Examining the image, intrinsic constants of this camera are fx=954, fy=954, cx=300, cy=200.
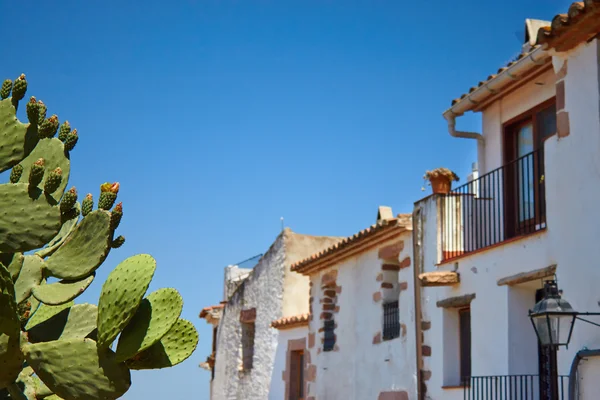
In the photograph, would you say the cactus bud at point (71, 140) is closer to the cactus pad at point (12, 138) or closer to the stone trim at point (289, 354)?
the cactus pad at point (12, 138)

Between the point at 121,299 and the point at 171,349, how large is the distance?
853 mm

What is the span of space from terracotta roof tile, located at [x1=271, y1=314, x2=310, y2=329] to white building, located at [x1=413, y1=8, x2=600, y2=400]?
486 cm

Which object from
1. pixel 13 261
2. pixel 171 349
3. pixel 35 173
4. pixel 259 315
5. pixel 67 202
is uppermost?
pixel 259 315

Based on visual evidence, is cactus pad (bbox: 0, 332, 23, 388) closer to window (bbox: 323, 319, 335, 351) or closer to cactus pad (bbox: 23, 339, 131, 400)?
cactus pad (bbox: 23, 339, 131, 400)

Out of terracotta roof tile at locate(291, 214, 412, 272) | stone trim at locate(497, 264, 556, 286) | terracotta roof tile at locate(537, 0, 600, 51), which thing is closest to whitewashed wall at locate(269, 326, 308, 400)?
terracotta roof tile at locate(291, 214, 412, 272)

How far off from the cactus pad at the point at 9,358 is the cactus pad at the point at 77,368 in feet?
0.28

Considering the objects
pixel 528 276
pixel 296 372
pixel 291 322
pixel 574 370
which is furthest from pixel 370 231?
pixel 296 372

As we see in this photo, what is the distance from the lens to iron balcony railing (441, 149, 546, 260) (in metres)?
10.5

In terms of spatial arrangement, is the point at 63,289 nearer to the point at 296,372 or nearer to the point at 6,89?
the point at 6,89

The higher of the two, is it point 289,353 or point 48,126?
point 48,126

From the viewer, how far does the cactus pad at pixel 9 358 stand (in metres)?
5.15

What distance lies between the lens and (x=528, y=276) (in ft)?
32.0

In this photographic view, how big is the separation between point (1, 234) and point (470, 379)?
282 inches

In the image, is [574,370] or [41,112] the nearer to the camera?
[41,112]
